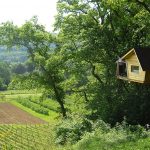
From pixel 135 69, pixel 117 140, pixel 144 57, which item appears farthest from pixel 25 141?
pixel 144 57

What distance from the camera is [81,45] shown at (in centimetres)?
3747

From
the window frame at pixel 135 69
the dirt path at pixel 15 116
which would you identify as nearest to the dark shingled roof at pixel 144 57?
the window frame at pixel 135 69

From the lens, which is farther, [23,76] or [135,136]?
[23,76]

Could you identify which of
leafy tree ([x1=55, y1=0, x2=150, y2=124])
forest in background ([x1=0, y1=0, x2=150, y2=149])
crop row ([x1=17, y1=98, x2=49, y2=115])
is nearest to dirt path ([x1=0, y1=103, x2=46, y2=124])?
crop row ([x1=17, y1=98, x2=49, y2=115])

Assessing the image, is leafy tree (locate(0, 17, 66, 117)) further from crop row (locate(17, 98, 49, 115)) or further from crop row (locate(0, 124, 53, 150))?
crop row (locate(17, 98, 49, 115))

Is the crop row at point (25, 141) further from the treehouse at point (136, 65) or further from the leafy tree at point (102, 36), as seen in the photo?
the treehouse at point (136, 65)

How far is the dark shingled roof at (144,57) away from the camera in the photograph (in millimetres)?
30423

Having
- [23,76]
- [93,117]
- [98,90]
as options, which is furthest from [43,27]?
[93,117]

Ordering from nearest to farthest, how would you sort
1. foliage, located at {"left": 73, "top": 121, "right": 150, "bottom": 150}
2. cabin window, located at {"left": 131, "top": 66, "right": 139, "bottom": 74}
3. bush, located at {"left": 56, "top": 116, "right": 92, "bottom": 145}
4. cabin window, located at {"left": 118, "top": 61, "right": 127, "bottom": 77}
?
1. foliage, located at {"left": 73, "top": 121, "right": 150, "bottom": 150}
2. bush, located at {"left": 56, "top": 116, "right": 92, "bottom": 145}
3. cabin window, located at {"left": 131, "top": 66, "right": 139, "bottom": 74}
4. cabin window, located at {"left": 118, "top": 61, "right": 127, "bottom": 77}

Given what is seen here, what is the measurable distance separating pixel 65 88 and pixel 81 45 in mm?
8123

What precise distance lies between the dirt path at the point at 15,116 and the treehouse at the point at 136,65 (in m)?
25.8

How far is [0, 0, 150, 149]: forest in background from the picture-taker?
1167 inches

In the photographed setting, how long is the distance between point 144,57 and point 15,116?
37.5m

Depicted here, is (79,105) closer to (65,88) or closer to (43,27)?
(65,88)
